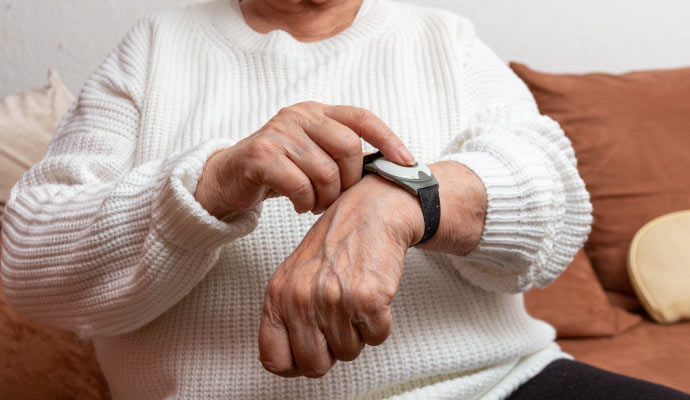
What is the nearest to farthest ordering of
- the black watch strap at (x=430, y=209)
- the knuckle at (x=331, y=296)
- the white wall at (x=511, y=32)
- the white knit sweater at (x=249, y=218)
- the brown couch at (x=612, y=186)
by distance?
the knuckle at (x=331, y=296) → the black watch strap at (x=430, y=209) → the white knit sweater at (x=249, y=218) → the brown couch at (x=612, y=186) → the white wall at (x=511, y=32)

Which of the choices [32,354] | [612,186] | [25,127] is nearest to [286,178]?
[32,354]

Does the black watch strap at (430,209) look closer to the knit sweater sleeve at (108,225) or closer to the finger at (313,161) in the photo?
the finger at (313,161)

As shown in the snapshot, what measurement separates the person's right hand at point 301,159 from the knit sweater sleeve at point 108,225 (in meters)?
0.04

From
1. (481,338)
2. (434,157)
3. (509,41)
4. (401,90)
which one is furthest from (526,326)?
(509,41)

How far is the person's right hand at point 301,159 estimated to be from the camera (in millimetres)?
640

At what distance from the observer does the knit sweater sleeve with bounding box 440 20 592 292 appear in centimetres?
75

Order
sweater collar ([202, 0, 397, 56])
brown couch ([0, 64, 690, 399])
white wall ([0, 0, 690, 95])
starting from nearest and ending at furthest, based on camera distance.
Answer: sweater collar ([202, 0, 397, 56])
brown couch ([0, 64, 690, 399])
white wall ([0, 0, 690, 95])

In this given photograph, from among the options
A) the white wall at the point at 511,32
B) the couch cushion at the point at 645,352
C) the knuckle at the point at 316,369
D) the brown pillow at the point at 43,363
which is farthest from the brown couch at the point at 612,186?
the knuckle at the point at 316,369

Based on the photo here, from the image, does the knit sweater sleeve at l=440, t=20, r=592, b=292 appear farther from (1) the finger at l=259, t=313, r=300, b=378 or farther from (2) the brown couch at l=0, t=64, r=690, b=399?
(2) the brown couch at l=0, t=64, r=690, b=399

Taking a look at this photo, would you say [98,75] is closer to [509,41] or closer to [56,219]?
[56,219]

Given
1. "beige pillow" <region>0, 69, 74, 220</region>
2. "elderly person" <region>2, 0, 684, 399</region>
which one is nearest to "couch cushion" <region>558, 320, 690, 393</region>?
"elderly person" <region>2, 0, 684, 399</region>

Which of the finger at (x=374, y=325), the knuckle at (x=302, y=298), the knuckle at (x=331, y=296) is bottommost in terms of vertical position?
the finger at (x=374, y=325)

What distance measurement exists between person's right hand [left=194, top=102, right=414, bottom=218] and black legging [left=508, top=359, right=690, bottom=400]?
0.41 metres

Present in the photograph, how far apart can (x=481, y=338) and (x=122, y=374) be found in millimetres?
490
